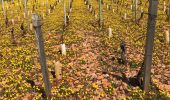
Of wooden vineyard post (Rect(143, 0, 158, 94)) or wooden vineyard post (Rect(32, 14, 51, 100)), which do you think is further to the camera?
wooden vineyard post (Rect(143, 0, 158, 94))

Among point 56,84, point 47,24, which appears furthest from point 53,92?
point 47,24

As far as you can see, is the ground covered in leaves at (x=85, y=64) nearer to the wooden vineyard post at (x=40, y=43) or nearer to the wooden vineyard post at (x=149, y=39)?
the wooden vineyard post at (x=149, y=39)

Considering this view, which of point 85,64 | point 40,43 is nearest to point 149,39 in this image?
point 40,43

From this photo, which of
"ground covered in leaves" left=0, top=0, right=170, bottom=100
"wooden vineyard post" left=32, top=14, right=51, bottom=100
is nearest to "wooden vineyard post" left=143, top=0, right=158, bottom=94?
"ground covered in leaves" left=0, top=0, right=170, bottom=100

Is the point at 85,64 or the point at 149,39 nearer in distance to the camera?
the point at 149,39

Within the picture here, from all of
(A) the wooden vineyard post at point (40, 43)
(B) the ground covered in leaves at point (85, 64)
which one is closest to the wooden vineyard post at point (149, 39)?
(B) the ground covered in leaves at point (85, 64)

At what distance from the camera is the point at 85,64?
43.3 feet

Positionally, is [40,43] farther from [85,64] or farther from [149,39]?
[85,64]

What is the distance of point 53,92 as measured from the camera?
1031 cm

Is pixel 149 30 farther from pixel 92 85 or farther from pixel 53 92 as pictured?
pixel 53 92

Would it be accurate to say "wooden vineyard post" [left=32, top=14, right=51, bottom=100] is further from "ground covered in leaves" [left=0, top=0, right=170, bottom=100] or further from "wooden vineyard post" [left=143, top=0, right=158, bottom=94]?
"wooden vineyard post" [left=143, top=0, right=158, bottom=94]

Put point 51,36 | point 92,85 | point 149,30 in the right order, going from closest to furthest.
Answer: point 149,30, point 92,85, point 51,36

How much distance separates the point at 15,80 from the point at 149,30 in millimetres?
6556

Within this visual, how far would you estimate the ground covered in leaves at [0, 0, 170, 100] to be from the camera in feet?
34.1
